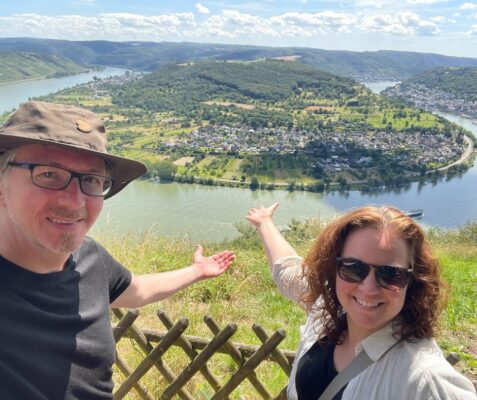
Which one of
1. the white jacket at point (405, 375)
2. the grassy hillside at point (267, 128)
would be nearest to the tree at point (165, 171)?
the grassy hillside at point (267, 128)

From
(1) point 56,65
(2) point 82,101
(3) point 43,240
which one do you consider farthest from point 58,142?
(1) point 56,65

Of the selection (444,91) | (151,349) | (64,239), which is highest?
(64,239)

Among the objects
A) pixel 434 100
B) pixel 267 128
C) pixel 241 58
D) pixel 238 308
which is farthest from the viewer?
pixel 241 58

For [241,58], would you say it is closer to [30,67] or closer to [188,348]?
[30,67]

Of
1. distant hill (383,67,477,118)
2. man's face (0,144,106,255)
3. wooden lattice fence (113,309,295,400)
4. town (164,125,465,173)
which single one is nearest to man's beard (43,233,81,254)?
man's face (0,144,106,255)

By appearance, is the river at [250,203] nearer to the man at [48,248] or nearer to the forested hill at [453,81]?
the man at [48,248]

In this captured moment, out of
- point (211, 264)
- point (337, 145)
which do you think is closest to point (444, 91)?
point (337, 145)

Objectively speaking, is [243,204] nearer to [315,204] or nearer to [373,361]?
[315,204]
